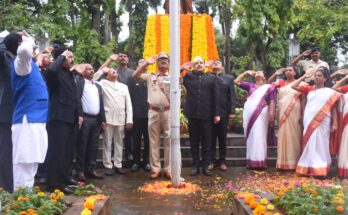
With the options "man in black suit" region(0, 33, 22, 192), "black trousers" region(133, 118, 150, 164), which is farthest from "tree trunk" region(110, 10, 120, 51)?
"man in black suit" region(0, 33, 22, 192)

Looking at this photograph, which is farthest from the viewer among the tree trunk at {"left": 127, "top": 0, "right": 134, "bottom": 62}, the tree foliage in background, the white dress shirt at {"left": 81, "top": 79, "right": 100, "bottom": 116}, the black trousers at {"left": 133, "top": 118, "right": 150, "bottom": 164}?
the tree trunk at {"left": 127, "top": 0, "right": 134, "bottom": 62}

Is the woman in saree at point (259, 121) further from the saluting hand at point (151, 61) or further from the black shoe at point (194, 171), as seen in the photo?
the saluting hand at point (151, 61)

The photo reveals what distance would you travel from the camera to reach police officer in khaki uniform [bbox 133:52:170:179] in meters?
7.24

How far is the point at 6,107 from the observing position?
449cm

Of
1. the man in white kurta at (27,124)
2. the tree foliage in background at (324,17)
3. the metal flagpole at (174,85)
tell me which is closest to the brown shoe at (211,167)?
the metal flagpole at (174,85)

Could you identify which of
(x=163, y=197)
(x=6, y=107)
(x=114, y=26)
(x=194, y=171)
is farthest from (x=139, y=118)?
(x=114, y=26)

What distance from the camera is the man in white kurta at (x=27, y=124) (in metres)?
4.79

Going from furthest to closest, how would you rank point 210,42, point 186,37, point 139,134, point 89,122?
point 210,42
point 186,37
point 139,134
point 89,122

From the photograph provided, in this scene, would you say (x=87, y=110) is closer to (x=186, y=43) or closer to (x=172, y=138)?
(x=172, y=138)

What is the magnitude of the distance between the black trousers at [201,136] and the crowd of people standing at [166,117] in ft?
0.05

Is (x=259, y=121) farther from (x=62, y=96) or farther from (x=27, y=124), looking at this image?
(x=27, y=124)

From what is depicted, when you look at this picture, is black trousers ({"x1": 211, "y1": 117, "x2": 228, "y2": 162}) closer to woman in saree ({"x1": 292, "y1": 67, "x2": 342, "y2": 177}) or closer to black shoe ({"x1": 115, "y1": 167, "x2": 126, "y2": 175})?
woman in saree ({"x1": 292, "y1": 67, "x2": 342, "y2": 177})

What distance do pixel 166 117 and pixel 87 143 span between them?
4.05 ft

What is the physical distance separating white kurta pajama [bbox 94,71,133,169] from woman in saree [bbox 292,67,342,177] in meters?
2.75
